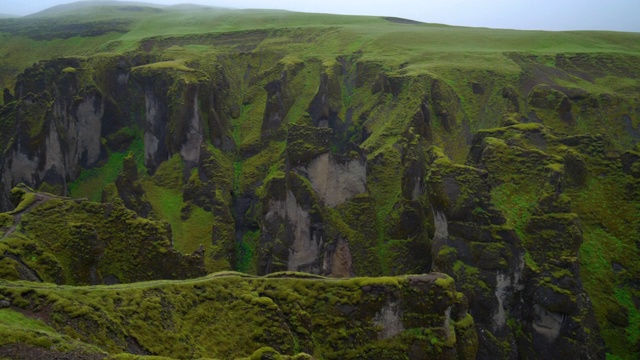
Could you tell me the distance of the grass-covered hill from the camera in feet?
110

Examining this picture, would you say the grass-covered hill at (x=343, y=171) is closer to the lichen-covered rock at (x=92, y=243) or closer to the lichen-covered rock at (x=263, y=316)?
the lichen-covered rock at (x=92, y=243)

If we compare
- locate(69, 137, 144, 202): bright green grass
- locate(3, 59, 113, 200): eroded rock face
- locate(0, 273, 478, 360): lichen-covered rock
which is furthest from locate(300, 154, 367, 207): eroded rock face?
locate(3, 59, 113, 200): eroded rock face

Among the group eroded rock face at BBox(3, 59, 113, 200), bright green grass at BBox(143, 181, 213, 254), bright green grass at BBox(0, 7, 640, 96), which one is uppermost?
bright green grass at BBox(0, 7, 640, 96)

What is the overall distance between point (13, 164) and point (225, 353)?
183 feet

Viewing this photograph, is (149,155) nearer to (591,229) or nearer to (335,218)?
(335,218)

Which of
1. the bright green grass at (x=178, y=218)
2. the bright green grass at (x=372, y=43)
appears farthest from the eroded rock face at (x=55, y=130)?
the bright green grass at (x=372, y=43)

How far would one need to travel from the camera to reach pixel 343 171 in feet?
165

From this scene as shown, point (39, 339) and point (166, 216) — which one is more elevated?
point (39, 339)

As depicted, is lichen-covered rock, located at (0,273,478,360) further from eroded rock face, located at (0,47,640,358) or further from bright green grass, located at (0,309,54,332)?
eroded rock face, located at (0,47,640,358)

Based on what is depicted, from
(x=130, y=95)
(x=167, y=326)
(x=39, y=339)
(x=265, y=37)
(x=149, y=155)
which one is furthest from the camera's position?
(x=265, y=37)

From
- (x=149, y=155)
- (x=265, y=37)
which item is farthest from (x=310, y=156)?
(x=265, y=37)

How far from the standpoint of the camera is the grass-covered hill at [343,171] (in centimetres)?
3362

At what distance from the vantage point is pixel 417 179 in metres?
50.2

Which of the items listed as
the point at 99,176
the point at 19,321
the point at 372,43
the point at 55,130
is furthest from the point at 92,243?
the point at 372,43
